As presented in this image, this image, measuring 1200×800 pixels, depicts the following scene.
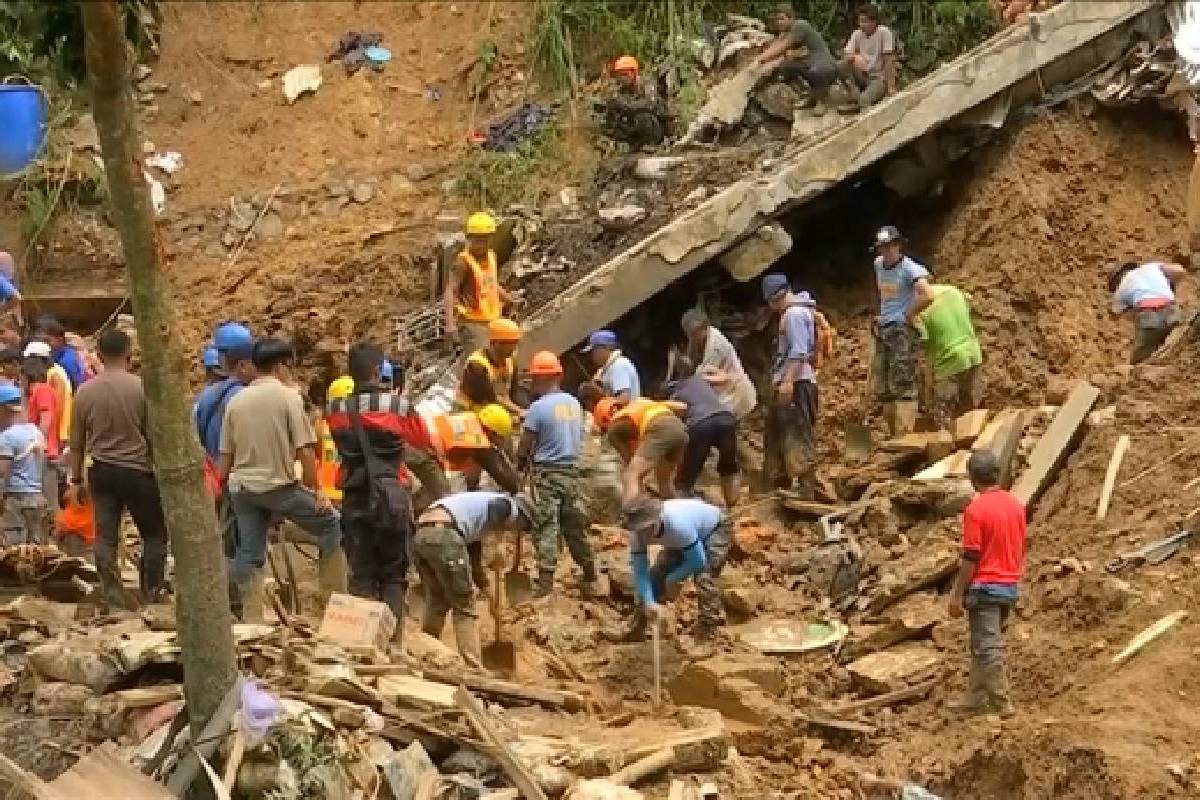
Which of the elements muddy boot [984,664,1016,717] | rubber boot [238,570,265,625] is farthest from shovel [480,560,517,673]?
muddy boot [984,664,1016,717]

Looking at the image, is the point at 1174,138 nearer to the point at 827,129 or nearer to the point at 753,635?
the point at 827,129

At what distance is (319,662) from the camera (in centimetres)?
725

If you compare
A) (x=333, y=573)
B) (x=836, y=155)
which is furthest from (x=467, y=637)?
(x=836, y=155)

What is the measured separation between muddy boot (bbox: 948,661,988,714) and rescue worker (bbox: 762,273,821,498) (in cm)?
378

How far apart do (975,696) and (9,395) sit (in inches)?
236

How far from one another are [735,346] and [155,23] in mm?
8520

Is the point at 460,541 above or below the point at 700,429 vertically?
below

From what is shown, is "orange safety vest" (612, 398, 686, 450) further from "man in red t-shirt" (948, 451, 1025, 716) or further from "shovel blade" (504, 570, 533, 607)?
"man in red t-shirt" (948, 451, 1025, 716)

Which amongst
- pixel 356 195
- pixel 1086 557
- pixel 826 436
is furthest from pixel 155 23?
pixel 1086 557

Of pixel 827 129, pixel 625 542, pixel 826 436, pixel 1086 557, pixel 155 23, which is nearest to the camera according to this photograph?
pixel 1086 557

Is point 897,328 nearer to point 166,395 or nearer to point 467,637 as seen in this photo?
point 467,637

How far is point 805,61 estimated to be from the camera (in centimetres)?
1485

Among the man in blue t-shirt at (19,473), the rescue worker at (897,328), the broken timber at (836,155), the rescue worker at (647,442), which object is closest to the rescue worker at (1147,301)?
the rescue worker at (897,328)

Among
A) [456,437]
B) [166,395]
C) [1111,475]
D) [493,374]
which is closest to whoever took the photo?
[166,395]
